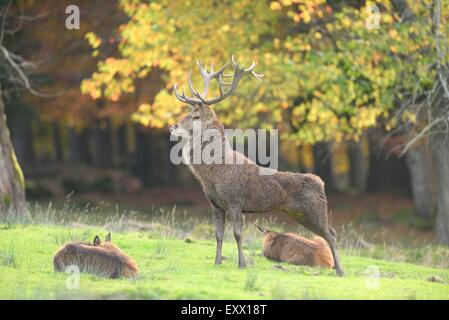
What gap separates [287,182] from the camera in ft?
37.7

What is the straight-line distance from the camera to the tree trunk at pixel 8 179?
1762 centimetres

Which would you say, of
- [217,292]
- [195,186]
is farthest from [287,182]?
[195,186]

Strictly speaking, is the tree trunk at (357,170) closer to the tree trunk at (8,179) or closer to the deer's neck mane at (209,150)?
the tree trunk at (8,179)

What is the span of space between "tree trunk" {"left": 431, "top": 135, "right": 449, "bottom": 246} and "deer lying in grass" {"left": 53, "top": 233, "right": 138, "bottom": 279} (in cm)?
1036

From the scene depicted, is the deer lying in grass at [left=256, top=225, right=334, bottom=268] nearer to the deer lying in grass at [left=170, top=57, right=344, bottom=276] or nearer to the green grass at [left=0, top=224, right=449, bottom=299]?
the green grass at [left=0, top=224, right=449, bottom=299]

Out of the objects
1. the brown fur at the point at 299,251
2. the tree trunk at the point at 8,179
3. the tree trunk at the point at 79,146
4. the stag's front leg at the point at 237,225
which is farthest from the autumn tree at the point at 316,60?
the tree trunk at the point at 79,146

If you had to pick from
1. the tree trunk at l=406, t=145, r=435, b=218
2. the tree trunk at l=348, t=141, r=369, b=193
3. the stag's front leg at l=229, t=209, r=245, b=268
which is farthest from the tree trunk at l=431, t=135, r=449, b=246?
the tree trunk at l=348, t=141, r=369, b=193

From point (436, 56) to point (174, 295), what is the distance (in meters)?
10.4

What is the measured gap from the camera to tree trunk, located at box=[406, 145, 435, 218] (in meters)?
24.1

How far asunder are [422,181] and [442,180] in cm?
569

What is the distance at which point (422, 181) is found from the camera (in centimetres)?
2420

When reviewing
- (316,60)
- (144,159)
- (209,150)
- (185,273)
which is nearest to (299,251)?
(209,150)

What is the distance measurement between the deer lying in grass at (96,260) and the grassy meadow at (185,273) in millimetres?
149

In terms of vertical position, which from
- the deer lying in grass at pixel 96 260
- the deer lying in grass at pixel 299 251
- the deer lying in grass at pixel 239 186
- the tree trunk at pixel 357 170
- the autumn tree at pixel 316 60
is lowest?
the tree trunk at pixel 357 170
